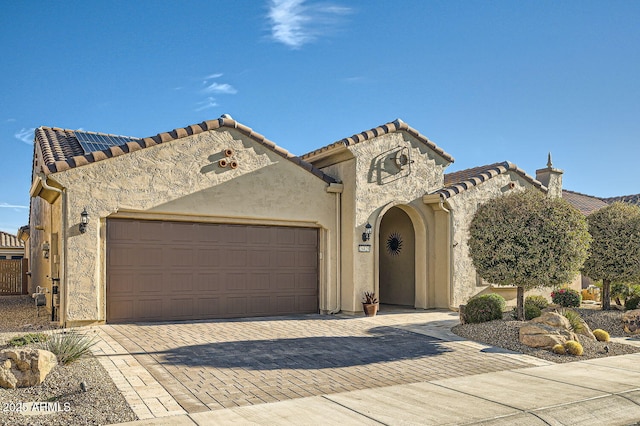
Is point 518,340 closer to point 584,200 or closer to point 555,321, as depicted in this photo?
point 555,321

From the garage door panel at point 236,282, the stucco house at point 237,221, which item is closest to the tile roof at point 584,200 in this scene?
the stucco house at point 237,221

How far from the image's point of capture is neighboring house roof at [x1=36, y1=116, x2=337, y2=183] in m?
12.1

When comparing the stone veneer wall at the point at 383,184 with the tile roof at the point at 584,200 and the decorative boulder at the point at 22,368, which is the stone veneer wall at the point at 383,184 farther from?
the tile roof at the point at 584,200

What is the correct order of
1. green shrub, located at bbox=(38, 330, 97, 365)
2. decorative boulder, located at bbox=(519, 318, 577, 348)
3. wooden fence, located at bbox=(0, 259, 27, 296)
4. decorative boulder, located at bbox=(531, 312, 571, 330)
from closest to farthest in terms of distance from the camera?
green shrub, located at bbox=(38, 330, 97, 365)
decorative boulder, located at bbox=(519, 318, 577, 348)
decorative boulder, located at bbox=(531, 312, 571, 330)
wooden fence, located at bbox=(0, 259, 27, 296)

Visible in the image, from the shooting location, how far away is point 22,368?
282 inches

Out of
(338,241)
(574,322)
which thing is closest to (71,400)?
(338,241)

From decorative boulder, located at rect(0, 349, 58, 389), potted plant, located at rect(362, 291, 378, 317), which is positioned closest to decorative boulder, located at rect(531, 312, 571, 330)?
potted plant, located at rect(362, 291, 378, 317)

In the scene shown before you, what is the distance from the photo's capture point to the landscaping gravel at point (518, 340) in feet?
34.4

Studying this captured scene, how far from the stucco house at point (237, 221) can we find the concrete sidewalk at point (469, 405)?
703 centimetres

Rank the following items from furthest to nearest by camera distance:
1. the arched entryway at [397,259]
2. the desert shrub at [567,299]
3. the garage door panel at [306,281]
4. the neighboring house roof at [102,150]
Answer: the arched entryway at [397,259], the desert shrub at [567,299], the garage door panel at [306,281], the neighboring house roof at [102,150]

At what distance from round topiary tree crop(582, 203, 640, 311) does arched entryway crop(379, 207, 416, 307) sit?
206 inches

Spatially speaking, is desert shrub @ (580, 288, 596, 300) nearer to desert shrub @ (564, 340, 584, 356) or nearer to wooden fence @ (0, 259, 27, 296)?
desert shrub @ (564, 340, 584, 356)

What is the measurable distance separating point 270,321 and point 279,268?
171 centimetres

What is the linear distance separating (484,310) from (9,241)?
34732 millimetres
